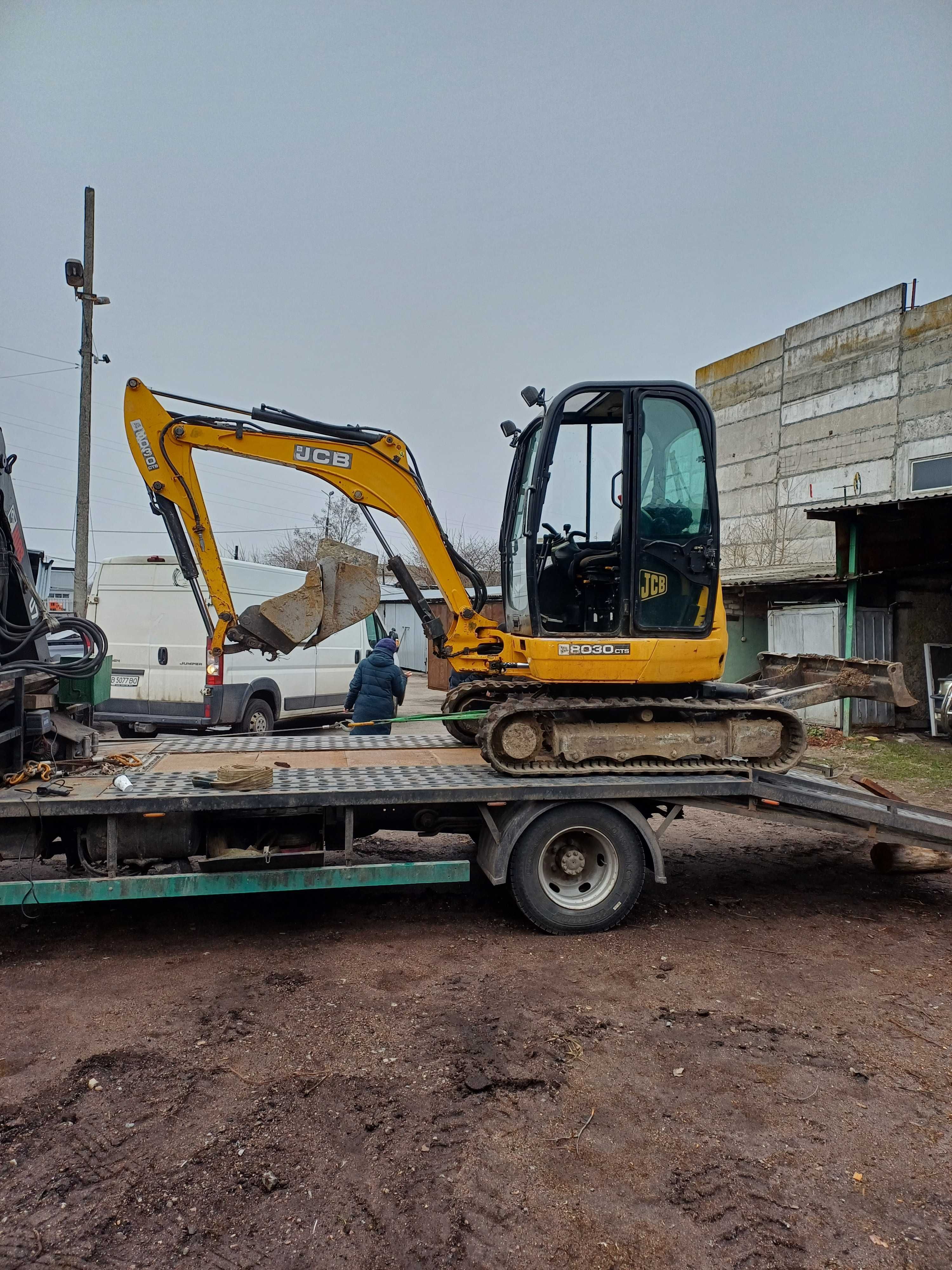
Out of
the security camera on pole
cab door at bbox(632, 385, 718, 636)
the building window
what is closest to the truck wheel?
cab door at bbox(632, 385, 718, 636)

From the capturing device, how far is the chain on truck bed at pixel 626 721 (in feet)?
17.7

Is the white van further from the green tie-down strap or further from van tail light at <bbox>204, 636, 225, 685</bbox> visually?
the green tie-down strap

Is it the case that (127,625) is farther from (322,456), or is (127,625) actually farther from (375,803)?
(375,803)

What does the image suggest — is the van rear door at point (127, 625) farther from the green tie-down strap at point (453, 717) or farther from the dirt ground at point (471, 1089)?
the dirt ground at point (471, 1089)

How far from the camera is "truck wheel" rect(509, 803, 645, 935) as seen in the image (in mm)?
5199

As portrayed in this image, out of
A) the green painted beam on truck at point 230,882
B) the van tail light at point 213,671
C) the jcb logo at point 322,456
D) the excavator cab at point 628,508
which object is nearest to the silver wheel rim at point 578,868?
the green painted beam on truck at point 230,882

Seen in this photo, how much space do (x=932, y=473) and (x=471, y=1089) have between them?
82.0 ft

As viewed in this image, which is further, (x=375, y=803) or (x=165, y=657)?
(x=165, y=657)

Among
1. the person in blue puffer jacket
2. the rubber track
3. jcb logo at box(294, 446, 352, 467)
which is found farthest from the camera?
the person in blue puffer jacket

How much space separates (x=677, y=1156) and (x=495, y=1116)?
27.9 inches

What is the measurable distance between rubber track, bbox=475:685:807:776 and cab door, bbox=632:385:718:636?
1.69 feet

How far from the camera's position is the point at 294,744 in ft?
22.6

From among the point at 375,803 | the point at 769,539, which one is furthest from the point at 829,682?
the point at 769,539

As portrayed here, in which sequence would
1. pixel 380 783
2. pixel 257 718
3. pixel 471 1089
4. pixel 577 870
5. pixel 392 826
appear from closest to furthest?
pixel 471 1089
pixel 380 783
pixel 577 870
pixel 392 826
pixel 257 718
